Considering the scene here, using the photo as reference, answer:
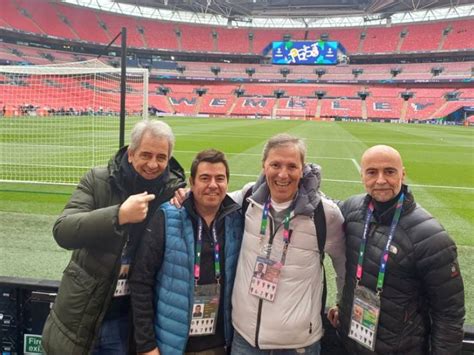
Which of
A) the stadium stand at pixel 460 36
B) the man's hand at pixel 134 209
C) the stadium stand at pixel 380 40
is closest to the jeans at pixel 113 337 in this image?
the man's hand at pixel 134 209

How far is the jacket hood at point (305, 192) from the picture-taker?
2.07 m

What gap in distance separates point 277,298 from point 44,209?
213 inches

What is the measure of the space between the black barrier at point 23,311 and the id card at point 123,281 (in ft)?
3.09

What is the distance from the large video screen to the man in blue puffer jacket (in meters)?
61.3

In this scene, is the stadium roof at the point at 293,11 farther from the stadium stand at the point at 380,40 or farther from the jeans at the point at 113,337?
the jeans at the point at 113,337

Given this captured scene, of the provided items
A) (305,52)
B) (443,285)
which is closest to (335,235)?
(443,285)

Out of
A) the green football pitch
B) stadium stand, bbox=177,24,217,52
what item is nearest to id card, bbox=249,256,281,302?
the green football pitch

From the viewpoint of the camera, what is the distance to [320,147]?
52.0ft

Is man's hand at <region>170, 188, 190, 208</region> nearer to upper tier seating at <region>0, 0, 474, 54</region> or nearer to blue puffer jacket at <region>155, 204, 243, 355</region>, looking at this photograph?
blue puffer jacket at <region>155, 204, 243, 355</region>

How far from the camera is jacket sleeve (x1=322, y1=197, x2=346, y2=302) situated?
2.18 m

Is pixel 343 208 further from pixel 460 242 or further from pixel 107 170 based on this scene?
pixel 460 242

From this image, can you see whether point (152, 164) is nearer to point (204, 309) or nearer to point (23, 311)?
point (204, 309)

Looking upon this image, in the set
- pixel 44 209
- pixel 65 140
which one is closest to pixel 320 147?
pixel 65 140

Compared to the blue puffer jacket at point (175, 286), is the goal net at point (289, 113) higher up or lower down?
higher up
